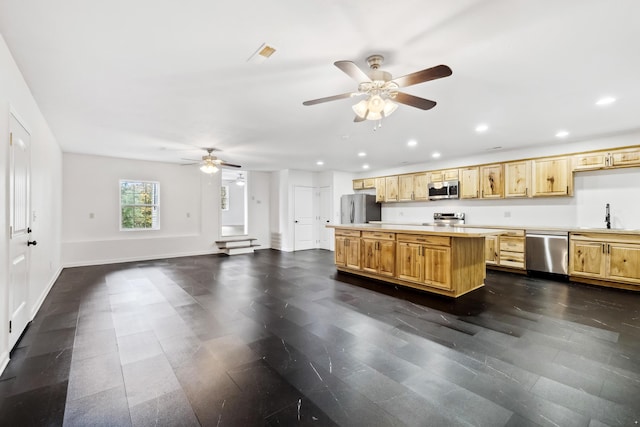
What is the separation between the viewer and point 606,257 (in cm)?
439

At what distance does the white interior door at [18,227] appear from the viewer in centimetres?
242

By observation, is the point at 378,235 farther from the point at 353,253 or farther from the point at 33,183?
the point at 33,183

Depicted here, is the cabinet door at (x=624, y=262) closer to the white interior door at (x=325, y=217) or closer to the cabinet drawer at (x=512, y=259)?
the cabinet drawer at (x=512, y=259)

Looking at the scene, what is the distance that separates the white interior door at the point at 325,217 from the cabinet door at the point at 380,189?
1461 millimetres

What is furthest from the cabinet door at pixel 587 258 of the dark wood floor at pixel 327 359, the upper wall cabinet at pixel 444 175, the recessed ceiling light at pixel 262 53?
the recessed ceiling light at pixel 262 53

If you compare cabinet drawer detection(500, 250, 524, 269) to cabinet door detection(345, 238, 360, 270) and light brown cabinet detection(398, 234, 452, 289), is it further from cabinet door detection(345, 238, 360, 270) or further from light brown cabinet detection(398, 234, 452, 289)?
cabinet door detection(345, 238, 360, 270)

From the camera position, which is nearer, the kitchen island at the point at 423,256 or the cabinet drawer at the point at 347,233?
the kitchen island at the point at 423,256

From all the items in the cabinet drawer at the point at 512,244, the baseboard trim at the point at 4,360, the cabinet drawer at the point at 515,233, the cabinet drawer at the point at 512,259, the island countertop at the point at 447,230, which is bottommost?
the baseboard trim at the point at 4,360

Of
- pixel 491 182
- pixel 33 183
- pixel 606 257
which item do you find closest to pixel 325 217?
pixel 491 182

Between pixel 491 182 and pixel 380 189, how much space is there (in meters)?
2.79

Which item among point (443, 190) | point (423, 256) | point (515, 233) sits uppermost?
point (443, 190)

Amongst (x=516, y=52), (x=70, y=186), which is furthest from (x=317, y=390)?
(x=70, y=186)

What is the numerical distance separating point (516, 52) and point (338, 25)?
1.48 meters

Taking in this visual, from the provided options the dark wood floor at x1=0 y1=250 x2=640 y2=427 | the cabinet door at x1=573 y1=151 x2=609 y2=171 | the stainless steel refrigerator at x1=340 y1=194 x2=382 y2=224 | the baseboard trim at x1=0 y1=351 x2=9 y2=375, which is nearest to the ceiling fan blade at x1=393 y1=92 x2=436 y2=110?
the dark wood floor at x1=0 y1=250 x2=640 y2=427
